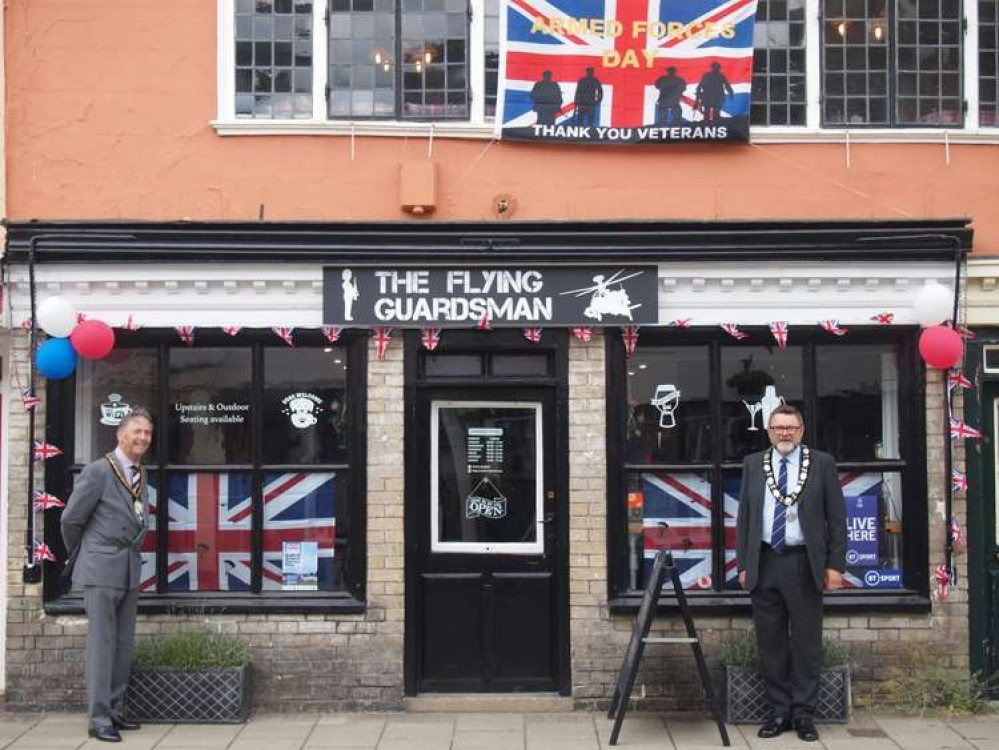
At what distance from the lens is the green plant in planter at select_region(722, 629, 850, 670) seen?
340 inches

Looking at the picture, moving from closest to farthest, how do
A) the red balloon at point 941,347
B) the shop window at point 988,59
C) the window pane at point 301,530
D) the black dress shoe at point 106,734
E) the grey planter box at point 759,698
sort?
the black dress shoe at point 106,734
the grey planter box at point 759,698
the red balloon at point 941,347
the window pane at point 301,530
the shop window at point 988,59

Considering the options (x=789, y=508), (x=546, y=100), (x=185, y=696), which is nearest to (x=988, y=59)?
(x=546, y=100)

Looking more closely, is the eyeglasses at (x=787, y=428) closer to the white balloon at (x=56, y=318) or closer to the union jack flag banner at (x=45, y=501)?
the white balloon at (x=56, y=318)

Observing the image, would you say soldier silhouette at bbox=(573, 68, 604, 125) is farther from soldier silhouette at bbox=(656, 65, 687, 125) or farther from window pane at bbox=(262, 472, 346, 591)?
window pane at bbox=(262, 472, 346, 591)

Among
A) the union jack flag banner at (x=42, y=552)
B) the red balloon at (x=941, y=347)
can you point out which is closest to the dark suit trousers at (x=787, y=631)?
the red balloon at (x=941, y=347)

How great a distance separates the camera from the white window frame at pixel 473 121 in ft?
30.1

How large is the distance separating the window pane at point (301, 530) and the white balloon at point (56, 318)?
68.8 inches

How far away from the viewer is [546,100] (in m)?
9.17

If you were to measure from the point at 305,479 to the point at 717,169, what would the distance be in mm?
3804

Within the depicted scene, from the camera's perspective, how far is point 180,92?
363 inches

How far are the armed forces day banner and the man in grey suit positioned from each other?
143 inches

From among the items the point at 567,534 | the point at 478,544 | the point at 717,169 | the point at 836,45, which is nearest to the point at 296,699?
the point at 478,544

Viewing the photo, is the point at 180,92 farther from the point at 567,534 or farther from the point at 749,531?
the point at 749,531

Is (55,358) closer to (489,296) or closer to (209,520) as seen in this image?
(209,520)
